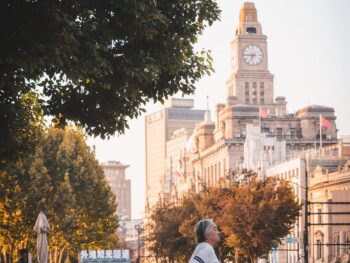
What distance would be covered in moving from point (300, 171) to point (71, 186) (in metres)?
53.2

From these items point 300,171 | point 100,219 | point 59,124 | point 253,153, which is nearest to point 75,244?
point 100,219

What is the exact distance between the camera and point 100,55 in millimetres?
24891

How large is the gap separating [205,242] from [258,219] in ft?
242

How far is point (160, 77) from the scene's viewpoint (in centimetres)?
2778

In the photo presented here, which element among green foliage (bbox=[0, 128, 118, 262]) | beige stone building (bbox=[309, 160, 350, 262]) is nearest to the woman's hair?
green foliage (bbox=[0, 128, 118, 262])

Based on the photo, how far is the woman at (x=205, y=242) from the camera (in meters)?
15.8

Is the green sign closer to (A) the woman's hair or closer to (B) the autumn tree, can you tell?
(B) the autumn tree

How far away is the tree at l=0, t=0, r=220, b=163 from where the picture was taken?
23625mm

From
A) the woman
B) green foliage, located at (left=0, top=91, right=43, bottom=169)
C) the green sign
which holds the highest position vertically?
green foliage, located at (left=0, top=91, right=43, bottom=169)

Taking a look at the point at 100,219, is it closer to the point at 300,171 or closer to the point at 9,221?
the point at 9,221

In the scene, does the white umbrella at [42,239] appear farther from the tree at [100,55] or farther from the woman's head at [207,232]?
the woman's head at [207,232]

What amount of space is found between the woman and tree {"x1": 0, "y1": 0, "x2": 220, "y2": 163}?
8284 mm

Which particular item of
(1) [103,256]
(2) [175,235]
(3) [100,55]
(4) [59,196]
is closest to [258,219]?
(1) [103,256]

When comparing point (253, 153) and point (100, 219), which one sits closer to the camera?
point (100, 219)
